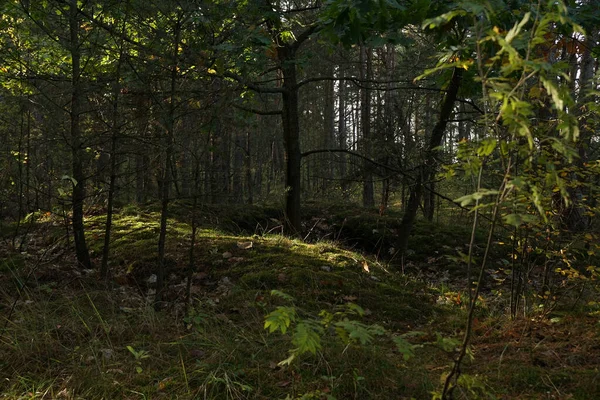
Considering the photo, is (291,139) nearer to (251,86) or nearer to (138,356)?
(251,86)

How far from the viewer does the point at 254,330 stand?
12.2ft

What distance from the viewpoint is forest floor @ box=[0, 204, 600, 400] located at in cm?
275

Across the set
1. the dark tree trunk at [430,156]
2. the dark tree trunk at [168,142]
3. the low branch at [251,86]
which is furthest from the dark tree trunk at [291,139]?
the dark tree trunk at [168,142]

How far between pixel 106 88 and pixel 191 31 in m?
1.12

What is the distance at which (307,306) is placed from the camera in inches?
172

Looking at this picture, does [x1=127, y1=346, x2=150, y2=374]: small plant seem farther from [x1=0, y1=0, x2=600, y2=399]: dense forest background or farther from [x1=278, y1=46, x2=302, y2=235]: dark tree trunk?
[x1=278, y1=46, x2=302, y2=235]: dark tree trunk

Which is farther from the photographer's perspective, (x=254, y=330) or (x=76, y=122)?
(x=76, y=122)

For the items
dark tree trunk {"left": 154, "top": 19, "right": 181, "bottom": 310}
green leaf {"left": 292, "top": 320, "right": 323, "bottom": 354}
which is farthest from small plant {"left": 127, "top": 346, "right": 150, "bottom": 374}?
green leaf {"left": 292, "top": 320, "right": 323, "bottom": 354}

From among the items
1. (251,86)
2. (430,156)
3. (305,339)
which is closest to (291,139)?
(251,86)

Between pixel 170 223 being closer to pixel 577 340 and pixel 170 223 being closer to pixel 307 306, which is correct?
pixel 307 306

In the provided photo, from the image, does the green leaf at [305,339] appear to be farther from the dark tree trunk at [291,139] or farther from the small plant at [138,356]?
the dark tree trunk at [291,139]

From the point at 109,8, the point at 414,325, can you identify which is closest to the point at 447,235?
the point at 414,325

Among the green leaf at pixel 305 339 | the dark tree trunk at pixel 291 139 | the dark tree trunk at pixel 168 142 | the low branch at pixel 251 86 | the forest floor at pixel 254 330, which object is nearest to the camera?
the green leaf at pixel 305 339

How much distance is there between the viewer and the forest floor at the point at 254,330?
275cm
